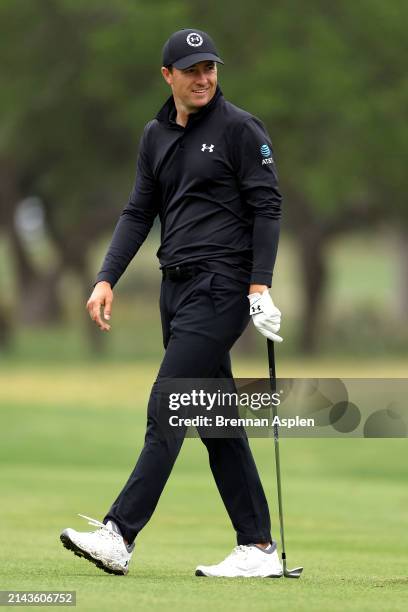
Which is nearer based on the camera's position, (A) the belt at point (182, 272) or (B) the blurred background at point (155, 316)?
(A) the belt at point (182, 272)

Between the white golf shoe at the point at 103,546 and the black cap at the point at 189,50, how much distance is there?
203 centimetres

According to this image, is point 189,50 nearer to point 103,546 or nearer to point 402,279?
point 103,546

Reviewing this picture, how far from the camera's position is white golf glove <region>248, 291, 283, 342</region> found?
23.7ft

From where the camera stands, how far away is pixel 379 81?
39281 millimetres

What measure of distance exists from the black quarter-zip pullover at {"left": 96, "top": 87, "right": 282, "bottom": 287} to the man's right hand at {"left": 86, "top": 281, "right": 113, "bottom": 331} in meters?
0.30

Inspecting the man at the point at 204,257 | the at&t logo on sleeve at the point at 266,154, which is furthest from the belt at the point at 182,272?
the at&t logo on sleeve at the point at 266,154

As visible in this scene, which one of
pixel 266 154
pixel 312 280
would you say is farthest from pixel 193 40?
pixel 312 280

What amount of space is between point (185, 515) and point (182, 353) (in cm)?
482

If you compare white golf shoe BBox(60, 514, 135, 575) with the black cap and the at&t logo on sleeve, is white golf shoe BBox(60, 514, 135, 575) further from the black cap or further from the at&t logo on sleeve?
the black cap

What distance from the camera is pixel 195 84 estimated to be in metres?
7.48

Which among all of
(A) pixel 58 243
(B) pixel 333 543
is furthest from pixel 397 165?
(B) pixel 333 543

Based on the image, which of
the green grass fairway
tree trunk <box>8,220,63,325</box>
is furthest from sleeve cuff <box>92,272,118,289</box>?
tree trunk <box>8,220,63,325</box>

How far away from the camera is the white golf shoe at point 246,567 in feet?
24.6

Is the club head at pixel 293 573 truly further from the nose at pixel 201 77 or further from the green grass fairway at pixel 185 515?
the nose at pixel 201 77
